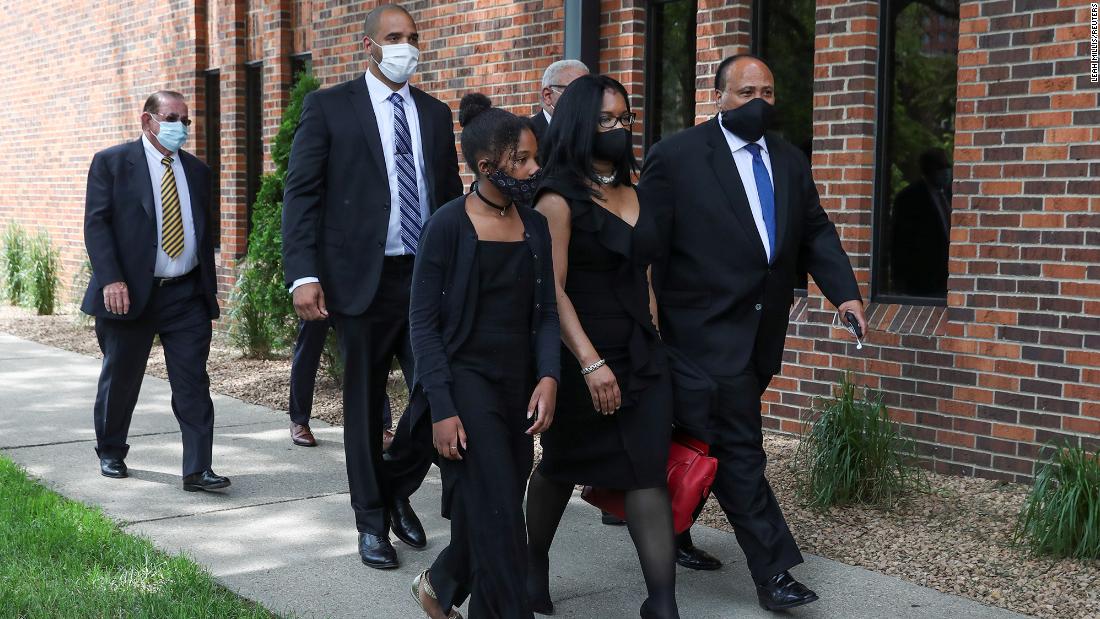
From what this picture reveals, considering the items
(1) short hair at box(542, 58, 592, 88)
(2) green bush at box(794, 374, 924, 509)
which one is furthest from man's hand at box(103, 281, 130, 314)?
(2) green bush at box(794, 374, 924, 509)

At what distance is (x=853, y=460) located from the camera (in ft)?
19.1

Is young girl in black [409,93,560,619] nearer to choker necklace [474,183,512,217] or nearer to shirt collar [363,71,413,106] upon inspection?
choker necklace [474,183,512,217]

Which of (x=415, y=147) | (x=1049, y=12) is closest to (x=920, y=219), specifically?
(x=1049, y=12)

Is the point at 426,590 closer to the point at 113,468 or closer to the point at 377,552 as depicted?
the point at 377,552

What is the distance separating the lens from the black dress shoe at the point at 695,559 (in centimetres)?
508

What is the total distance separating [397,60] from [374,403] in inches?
57.4

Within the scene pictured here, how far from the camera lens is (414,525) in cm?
535

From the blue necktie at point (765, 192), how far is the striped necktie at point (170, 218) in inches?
131

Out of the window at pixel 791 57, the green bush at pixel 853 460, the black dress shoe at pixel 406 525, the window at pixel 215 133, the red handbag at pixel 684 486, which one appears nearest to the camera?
the red handbag at pixel 684 486

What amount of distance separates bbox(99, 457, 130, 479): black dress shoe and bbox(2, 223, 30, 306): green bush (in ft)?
33.0

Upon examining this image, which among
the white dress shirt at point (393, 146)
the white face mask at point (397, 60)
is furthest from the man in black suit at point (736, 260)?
the white face mask at point (397, 60)

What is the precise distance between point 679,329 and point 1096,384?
244 cm

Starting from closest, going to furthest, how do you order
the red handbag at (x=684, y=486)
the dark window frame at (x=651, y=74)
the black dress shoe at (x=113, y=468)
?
the red handbag at (x=684, y=486), the black dress shoe at (x=113, y=468), the dark window frame at (x=651, y=74)

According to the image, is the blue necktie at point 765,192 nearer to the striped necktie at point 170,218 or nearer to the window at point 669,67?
the striped necktie at point 170,218
